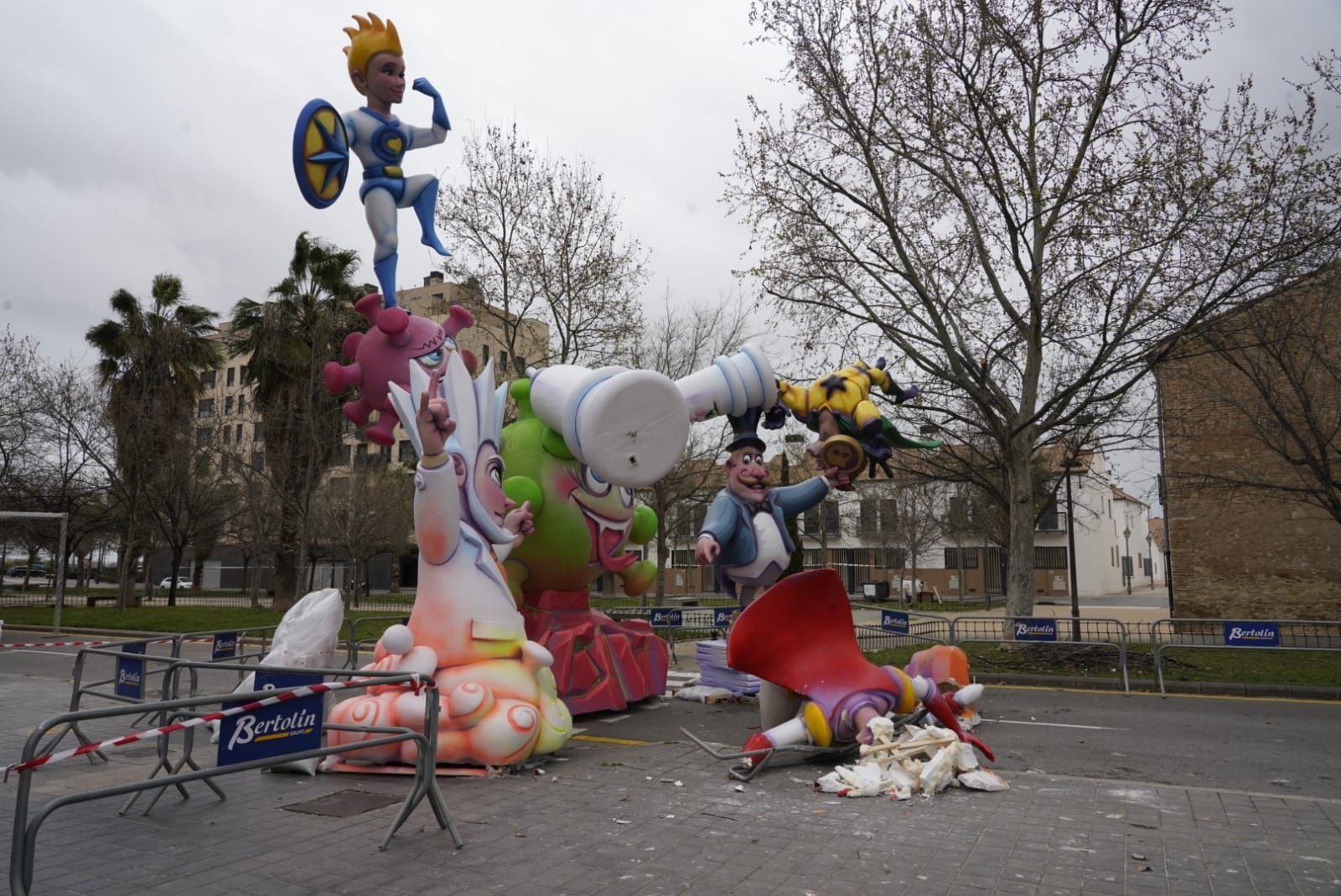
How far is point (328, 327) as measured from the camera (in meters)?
21.5

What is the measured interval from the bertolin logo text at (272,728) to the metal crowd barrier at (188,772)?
10cm

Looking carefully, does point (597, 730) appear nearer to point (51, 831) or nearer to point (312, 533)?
point (51, 831)

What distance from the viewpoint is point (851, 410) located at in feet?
30.8

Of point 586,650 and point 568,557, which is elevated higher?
point 568,557

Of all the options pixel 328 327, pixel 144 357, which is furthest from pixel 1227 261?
pixel 144 357

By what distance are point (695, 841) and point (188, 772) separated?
285cm

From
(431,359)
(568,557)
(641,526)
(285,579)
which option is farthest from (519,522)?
(285,579)

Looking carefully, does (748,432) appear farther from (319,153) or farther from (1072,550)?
(1072,550)

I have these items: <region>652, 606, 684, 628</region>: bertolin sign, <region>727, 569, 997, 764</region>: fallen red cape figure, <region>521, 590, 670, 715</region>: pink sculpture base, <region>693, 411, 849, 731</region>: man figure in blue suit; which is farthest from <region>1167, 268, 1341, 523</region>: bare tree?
<region>521, 590, 670, 715</region>: pink sculpture base

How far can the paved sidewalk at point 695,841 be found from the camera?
430 centimetres

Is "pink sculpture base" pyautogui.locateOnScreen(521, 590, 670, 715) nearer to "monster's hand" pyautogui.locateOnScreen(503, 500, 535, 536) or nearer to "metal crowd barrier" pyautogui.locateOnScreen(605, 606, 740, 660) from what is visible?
"monster's hand" pyautogui.locateOnScreen(503, 500, 535, 536)

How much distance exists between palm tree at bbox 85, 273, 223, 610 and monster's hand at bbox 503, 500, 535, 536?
20.1 metres

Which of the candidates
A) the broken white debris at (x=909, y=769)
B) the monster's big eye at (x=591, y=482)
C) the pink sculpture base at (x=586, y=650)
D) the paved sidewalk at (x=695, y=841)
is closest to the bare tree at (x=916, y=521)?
the pink sculpture base at (x=586, y=650)

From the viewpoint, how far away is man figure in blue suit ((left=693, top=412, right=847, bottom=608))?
31.7 ft
